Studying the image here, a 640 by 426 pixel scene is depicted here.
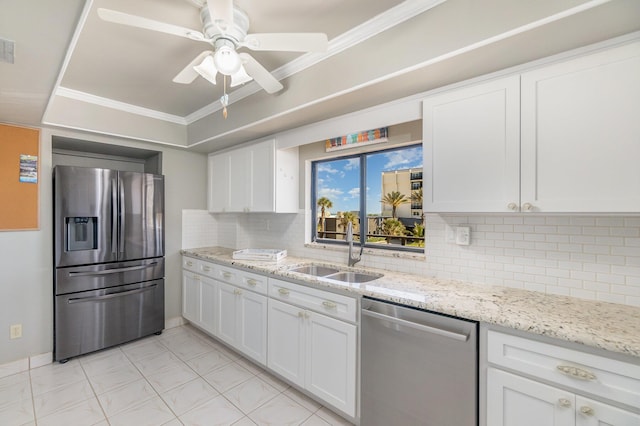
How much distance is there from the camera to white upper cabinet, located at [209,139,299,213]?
9.34 feet

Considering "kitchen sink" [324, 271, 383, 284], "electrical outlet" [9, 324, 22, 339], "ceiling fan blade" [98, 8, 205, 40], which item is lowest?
"electrical outlet" [9, 324, 22, 339]

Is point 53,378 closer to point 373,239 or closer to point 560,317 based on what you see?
point 373,239

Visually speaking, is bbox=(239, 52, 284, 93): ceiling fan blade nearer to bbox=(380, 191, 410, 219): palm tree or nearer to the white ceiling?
the white ceiling

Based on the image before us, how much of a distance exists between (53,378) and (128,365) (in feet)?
1.78

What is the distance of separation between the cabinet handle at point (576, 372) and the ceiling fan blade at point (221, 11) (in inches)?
78.3

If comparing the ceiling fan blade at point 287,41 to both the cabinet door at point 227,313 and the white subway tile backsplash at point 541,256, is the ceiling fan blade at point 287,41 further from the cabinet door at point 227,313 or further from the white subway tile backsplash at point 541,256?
the cabinet door at point 227,313

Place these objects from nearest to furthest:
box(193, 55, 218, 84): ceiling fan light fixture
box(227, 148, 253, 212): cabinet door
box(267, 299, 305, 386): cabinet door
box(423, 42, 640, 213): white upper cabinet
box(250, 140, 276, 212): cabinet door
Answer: box(423, 42, 640, 213): white upper cabinet → box(193, 55, 218, 84): ceiling fan light fixture → box(267, 299, 305, 386): cabinet door → box(250, 140, 276, 212): cabinet door → box(227, 148, 253, 212): cabinet door

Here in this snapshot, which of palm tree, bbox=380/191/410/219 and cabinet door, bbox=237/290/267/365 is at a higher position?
palm tree, bbox=380/191/410/219

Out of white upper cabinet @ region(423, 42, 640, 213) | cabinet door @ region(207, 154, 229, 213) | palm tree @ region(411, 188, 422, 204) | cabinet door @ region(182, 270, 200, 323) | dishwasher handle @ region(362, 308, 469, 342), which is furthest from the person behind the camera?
cabinet door @ region(207, 154, 229, 213)

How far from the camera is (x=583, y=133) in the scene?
1.34m

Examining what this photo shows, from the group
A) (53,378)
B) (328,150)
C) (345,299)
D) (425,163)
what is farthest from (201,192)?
(425,163)

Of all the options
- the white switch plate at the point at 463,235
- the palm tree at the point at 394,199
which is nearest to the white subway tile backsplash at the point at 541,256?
the white switch plate at the point at 463,235

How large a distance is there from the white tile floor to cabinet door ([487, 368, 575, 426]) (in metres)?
1.06

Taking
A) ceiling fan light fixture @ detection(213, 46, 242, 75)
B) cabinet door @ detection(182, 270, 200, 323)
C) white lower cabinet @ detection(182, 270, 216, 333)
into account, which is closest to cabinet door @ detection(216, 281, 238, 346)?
white lower cabinet @ detection(182, 270, 216, 333)
